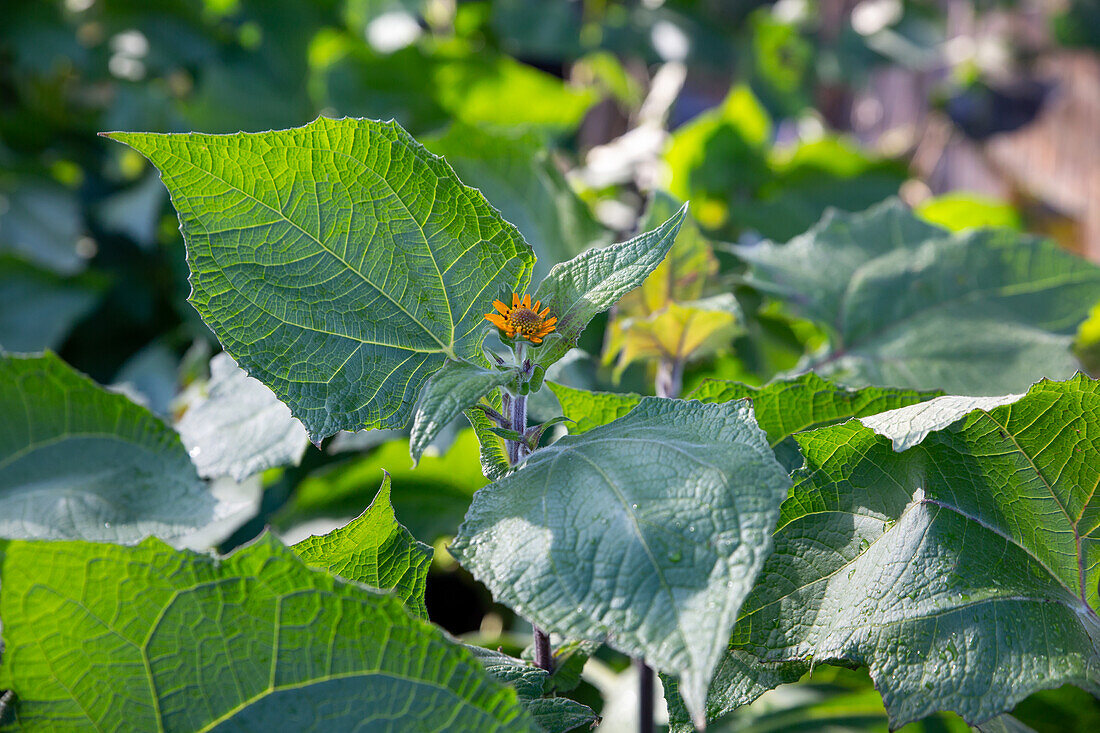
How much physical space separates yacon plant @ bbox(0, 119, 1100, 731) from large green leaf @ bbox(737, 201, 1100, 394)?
13cm

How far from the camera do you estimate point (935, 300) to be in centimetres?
42

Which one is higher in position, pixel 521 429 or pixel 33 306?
pixel 521 429

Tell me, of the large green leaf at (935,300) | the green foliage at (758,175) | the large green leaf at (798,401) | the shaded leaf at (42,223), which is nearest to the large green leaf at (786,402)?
the large green leaf at (798,401)

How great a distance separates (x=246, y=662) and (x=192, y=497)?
0.14 metres

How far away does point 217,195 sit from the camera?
24cm

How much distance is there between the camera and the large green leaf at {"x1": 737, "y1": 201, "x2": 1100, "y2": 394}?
406 mm

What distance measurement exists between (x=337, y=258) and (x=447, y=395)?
0.06 metres

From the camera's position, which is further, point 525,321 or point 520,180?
point 520,180

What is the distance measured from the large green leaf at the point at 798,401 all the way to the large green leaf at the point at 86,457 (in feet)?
A: 0.63

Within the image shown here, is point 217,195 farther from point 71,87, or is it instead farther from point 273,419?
point 71,87

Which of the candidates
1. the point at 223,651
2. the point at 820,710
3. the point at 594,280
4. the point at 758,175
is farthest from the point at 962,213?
the point at 223,651

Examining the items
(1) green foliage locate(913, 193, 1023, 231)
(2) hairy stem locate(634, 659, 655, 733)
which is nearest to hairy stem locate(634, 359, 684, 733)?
(2) hairy stem locate(634, 659, 655, 733)

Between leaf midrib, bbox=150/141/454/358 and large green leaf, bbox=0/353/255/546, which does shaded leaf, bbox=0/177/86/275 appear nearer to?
large green leaf, bbox=0/353/255/546

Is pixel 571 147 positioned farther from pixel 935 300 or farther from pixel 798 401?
pixel 798 401
